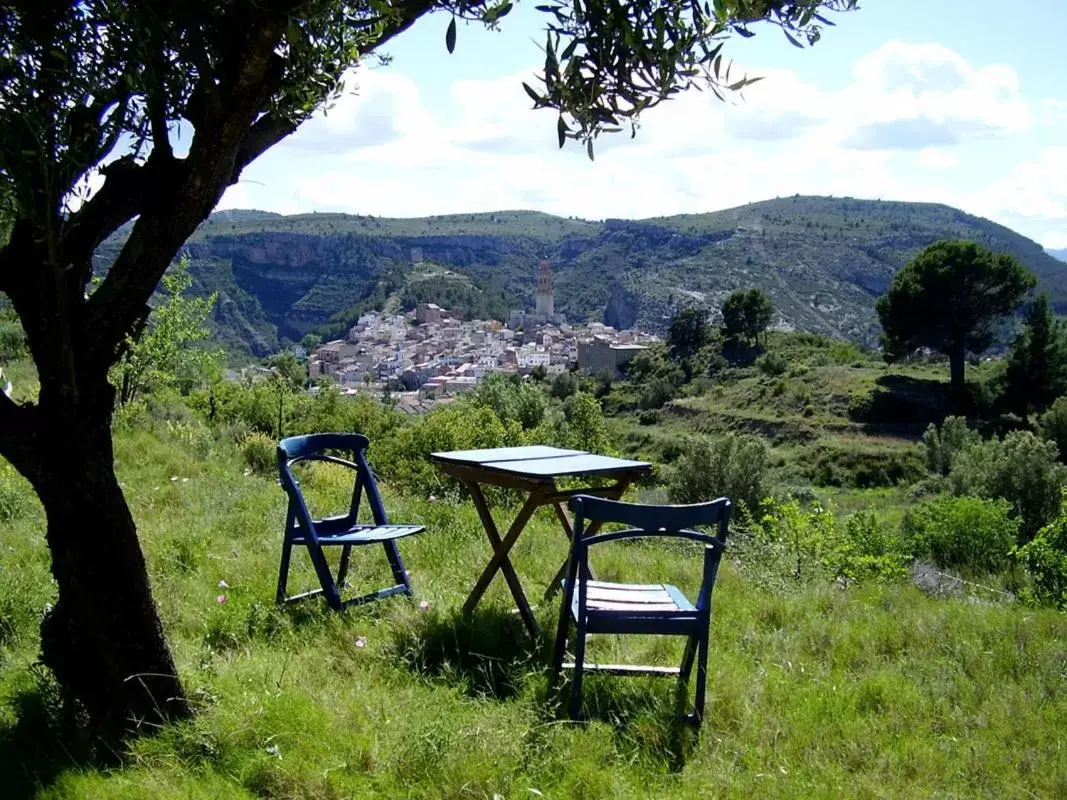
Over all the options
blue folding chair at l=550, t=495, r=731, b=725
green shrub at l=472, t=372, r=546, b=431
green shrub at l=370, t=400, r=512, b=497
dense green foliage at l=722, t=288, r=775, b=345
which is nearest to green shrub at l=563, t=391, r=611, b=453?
green shrub at l=472, t=372, r=546, b=431

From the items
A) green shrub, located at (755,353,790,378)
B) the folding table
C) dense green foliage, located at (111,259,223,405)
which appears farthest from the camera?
green shrub, located at (755,353,790,378)

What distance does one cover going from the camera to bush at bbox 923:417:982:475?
3565cm

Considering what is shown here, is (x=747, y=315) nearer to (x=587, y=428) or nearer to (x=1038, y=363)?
(x=1038, y=363)

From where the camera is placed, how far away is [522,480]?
14.0 feet

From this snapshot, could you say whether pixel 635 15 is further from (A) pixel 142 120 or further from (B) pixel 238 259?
(B) pixel 238 259

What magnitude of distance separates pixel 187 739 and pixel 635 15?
2.88 m

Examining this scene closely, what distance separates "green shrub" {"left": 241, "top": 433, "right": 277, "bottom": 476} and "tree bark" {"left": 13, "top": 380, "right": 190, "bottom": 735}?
6363 millimetres

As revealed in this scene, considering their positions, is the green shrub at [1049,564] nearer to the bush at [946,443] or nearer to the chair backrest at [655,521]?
the chair backrest at [655,521]

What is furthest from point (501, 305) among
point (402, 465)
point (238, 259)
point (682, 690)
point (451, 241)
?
point (682, 690)

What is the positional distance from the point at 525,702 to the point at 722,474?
57.8ft

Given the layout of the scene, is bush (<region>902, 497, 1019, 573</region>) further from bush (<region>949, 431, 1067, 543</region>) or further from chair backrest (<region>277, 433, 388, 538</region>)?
bush (<region>949, 431, 1067, 543</region>)

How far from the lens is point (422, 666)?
153 inches

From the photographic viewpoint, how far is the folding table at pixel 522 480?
4.25 m

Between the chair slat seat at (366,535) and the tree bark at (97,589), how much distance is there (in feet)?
4.43
